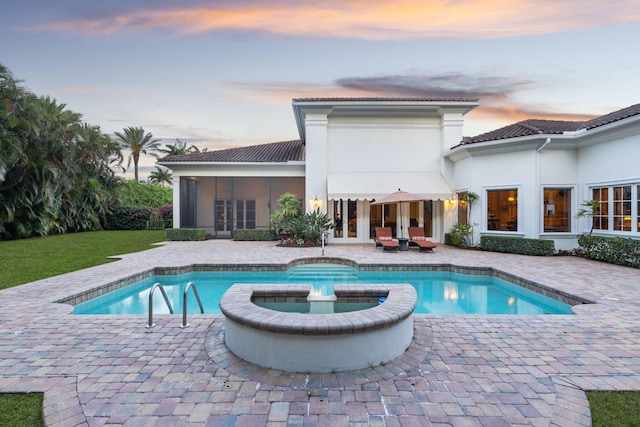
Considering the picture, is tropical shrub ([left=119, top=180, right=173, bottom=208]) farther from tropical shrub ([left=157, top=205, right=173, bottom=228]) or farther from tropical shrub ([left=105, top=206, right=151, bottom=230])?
tropical shrub ([left=157, top=205, right=173, bottom=228])

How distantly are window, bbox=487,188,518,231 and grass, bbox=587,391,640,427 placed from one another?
16825mm

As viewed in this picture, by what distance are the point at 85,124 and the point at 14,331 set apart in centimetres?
Answer: 3440

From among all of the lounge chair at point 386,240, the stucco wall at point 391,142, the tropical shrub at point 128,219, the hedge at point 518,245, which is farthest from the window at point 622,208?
the tropical shrub at point 128,219

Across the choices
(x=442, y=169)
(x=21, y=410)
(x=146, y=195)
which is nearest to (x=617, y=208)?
(x=442, y=169)

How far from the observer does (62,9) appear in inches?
704

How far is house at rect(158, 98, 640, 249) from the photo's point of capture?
54.8 ft

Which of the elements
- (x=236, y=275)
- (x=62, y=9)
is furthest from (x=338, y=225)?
(x=62, y=9)

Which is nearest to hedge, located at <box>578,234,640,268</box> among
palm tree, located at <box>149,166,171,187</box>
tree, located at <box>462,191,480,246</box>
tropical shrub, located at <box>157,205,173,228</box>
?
tree, located at <box>462,191,480,246</box>

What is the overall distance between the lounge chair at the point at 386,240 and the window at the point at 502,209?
258 inches

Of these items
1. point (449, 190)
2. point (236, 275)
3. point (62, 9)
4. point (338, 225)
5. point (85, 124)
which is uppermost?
point (62, 9)

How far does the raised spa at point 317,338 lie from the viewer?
202 inches

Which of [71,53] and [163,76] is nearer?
[71,53]

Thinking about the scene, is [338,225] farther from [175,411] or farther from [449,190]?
[175,411]

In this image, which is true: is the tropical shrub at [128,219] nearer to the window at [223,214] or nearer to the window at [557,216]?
the window at [223,214]
